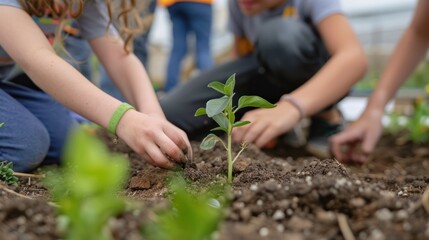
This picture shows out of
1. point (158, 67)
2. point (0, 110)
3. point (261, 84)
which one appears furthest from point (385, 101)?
point (158, 67)

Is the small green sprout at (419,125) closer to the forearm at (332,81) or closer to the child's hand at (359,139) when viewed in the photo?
the child's hand at (359,139)

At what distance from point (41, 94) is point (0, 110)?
1.38 feet

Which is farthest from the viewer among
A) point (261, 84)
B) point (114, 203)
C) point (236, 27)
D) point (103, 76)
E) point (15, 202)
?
point (103, 76)

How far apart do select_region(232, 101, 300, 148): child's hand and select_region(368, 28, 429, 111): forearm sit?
51cm

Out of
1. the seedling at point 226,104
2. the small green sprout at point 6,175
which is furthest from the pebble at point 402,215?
the small green sprout at point 6,175

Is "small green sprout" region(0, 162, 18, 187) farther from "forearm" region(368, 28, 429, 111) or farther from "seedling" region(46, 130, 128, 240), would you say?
"forearm" region(368, 28, 429, 111)

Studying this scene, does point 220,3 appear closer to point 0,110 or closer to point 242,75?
point 242,75

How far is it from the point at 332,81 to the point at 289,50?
0.81 feet

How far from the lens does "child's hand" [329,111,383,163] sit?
189 cm

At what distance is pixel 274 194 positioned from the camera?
79 cm

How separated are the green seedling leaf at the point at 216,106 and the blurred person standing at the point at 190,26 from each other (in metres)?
3.17

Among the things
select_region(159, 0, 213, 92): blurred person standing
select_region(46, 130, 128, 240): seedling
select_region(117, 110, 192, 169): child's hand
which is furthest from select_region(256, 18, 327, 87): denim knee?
select_region(159, 0, 213, 92): blurred person standing

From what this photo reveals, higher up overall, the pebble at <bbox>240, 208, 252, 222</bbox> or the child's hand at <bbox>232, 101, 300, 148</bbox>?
the pebble at <bbox>240, 208, 252, 222</bbox>

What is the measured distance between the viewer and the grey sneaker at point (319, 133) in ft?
7.04
